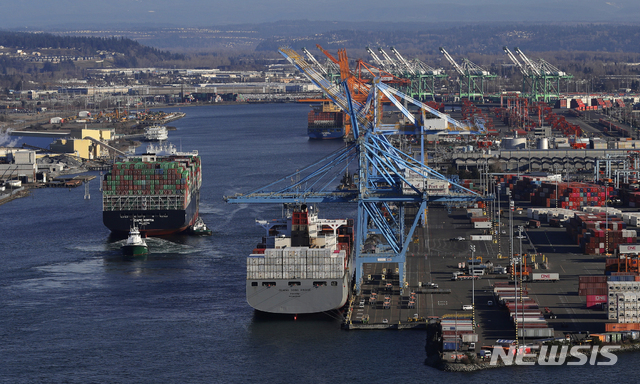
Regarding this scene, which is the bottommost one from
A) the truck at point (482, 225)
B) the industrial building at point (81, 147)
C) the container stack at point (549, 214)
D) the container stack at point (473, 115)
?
the truck at point (482, 225)

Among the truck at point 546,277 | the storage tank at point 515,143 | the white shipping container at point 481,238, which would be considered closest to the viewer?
the truck at point 546,277

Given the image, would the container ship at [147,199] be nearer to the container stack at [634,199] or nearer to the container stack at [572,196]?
the container stack at [572,196]

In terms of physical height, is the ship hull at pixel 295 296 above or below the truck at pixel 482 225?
below

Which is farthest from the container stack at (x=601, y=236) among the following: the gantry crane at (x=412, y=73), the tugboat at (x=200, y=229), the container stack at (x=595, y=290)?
the gantry crane at (x=412, y=73)

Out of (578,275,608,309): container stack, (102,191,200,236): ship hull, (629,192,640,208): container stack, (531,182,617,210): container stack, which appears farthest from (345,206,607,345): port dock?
(102,191,200,236): ship hull

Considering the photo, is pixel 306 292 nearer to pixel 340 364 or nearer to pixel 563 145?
pixel 340 364

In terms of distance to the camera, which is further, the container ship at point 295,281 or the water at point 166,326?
the container ship at point 295,281

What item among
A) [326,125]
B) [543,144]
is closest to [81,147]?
[326,125]
